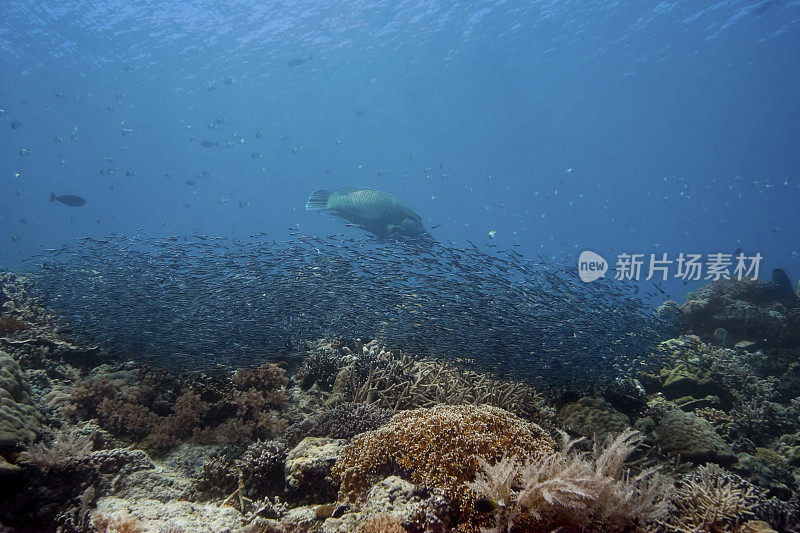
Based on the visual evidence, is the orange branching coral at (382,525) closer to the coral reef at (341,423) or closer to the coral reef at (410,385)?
the coral reef at (341,423)

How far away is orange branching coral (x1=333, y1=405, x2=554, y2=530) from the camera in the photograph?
3098 mm

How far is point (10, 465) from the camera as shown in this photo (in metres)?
3.33

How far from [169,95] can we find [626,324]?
68.3 meters

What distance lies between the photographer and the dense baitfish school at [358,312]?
6.71 m

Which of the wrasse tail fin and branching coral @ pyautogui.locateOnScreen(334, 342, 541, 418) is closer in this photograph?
branching coral @ pyautogui.locateOnScreen(334, 342, 541, 418)

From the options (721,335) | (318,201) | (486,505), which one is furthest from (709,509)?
(721,335)

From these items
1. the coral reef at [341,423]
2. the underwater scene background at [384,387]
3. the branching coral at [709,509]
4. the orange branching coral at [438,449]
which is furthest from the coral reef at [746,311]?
the coral reef at [341,423]

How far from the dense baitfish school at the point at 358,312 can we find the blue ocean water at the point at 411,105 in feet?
15.7

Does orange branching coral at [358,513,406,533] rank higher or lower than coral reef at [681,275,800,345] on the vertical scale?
lower

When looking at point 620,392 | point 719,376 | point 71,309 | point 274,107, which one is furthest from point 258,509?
point 274,107

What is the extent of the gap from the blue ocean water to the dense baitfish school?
479cm

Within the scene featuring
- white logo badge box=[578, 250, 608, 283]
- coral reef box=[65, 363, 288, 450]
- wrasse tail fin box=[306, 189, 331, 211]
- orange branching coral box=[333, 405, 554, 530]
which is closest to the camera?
orange branching coral box=[333, 405, 554, 530]

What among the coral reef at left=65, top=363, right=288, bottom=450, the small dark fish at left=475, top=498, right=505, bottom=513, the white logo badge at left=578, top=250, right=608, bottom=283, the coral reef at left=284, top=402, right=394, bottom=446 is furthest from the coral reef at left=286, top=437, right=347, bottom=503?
the white logo badge at left=578, top=250, right=608, bottom=283

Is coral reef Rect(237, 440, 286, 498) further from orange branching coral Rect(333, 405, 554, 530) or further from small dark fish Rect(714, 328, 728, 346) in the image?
small dark fish Rect(714, 328, 728, 346)
